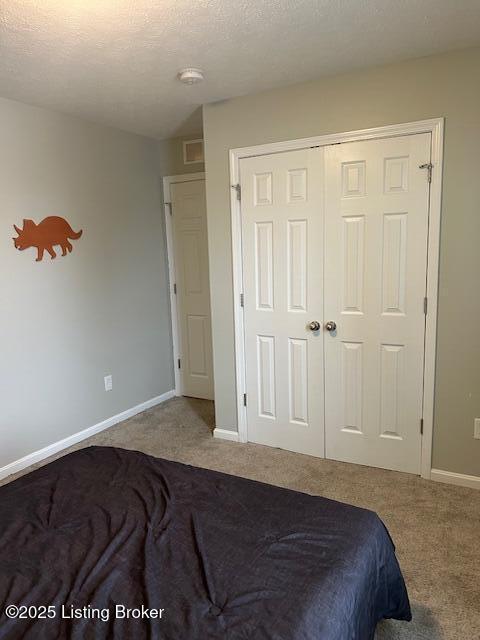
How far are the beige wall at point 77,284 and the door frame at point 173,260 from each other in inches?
3.0

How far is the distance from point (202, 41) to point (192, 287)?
2.39 m

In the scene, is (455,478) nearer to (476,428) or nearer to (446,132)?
(476,428)

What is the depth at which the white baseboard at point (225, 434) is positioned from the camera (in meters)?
3.50

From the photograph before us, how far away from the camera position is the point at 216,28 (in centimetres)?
210

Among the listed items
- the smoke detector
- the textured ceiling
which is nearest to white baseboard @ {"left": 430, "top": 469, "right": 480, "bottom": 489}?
the textured ceiling

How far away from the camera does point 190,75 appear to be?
257 cm

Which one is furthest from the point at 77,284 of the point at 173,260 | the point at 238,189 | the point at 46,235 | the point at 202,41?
the point at 202,41

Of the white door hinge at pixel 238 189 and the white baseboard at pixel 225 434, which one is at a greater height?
the white door hinge at pixel 238 189

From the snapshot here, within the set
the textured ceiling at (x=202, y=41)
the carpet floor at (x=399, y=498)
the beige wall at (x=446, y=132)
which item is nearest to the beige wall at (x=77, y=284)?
the carpet floor at (x=399, y=498)

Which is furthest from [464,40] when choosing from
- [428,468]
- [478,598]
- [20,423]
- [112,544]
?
[20,423]

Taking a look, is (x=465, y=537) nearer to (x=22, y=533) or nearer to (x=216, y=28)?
(x=22, y=533)

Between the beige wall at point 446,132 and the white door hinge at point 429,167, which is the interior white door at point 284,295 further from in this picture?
the white door hinge at point 429,167

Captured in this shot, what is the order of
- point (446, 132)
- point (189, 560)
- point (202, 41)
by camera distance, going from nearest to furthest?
point (189, 560) → point (202, 41) → point (446, 132)

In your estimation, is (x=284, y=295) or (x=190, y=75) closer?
(x=190, y=75)
